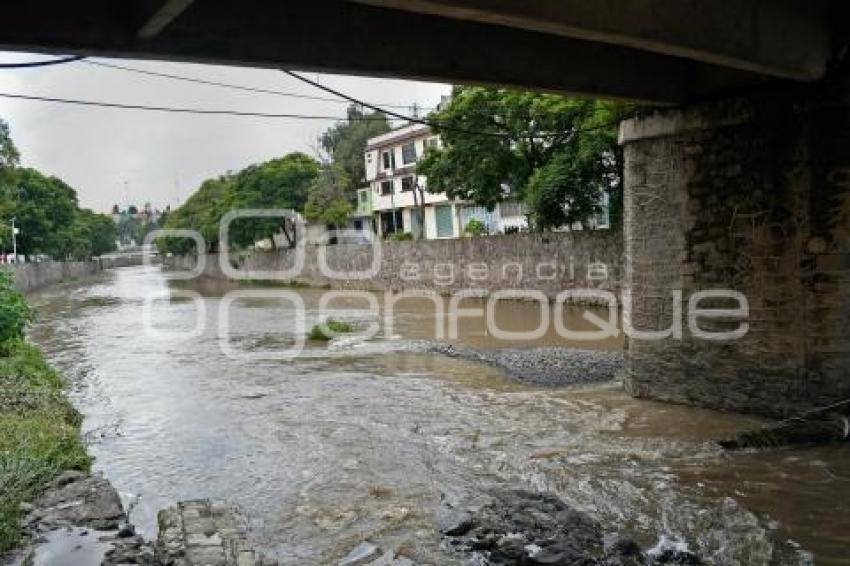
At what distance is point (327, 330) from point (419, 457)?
13.1m

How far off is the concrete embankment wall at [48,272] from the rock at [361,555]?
2336cm

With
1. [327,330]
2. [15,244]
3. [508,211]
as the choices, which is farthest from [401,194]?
[327,330]

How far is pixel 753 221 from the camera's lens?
9727 mm

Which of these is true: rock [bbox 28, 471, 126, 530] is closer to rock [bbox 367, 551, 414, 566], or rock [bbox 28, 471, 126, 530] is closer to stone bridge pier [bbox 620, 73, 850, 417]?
rock [bbox 367, 551, 414, 566]

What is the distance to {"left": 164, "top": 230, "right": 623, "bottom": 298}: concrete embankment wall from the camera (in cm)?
2412

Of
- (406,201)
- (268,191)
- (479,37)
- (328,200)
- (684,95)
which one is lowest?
(684,95)

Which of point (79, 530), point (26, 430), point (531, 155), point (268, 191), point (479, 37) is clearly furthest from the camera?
point (268, 191)

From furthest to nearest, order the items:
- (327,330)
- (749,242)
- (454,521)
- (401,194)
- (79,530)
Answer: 1. (401,194)
2. (327,330)
3. (749,242)
4. (454,521)
5. (79,530)

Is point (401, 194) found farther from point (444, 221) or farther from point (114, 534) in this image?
point (114, 534)

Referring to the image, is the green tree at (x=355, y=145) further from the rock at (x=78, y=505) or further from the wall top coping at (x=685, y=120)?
the rock at (x=78, y=505)

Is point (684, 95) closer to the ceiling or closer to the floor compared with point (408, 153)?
closer to the floor

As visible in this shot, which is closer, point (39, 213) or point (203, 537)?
point (203, 537)

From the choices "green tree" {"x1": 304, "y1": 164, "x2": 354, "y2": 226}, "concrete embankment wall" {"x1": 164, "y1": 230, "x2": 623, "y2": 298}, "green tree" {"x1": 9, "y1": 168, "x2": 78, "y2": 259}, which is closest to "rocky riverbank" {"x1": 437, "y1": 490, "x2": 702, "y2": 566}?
"concrete embankment wall" {"x1": 164, "y1": 230, "x2": 623, "y2": 298}

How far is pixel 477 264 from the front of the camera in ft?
101
